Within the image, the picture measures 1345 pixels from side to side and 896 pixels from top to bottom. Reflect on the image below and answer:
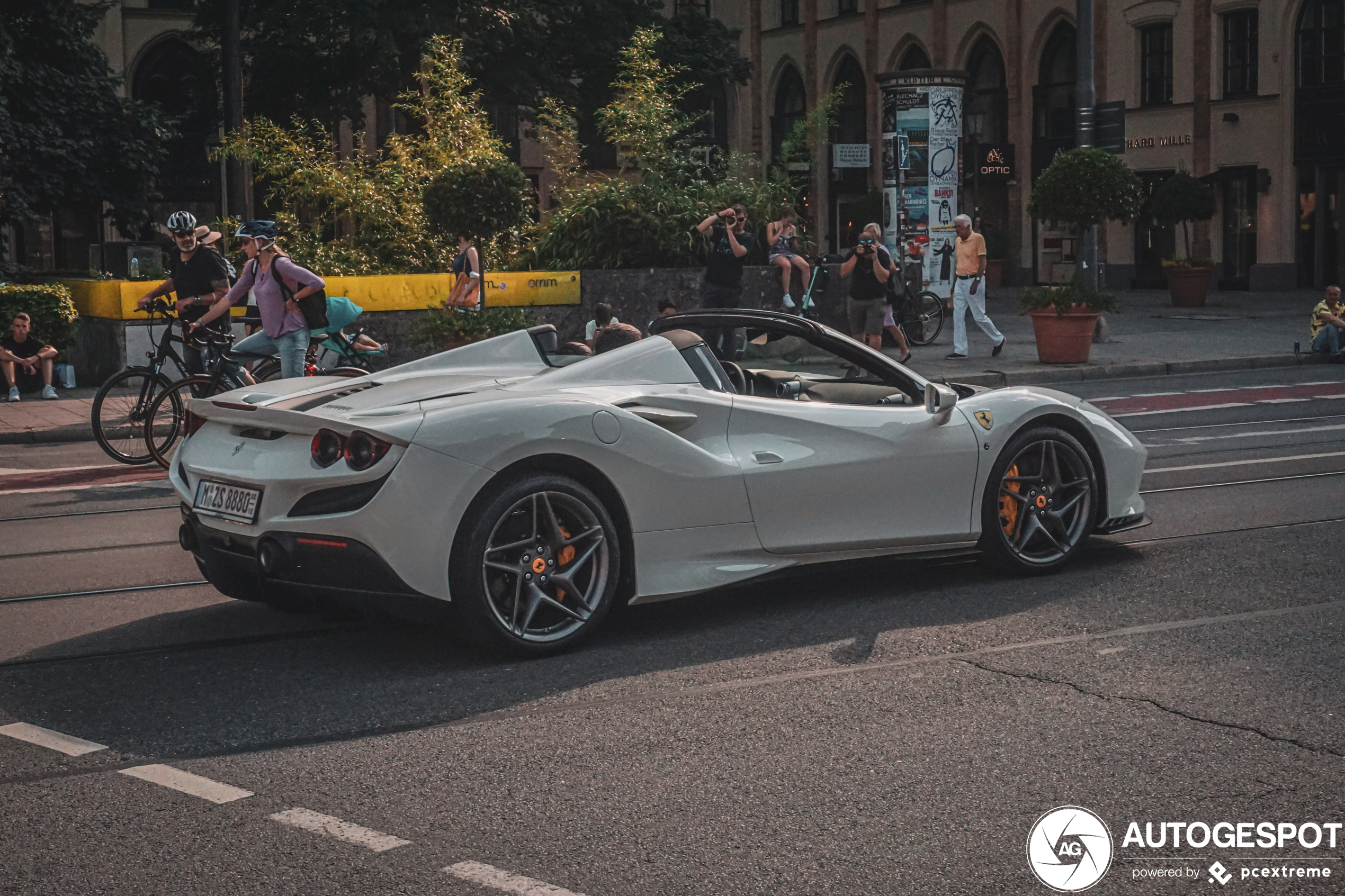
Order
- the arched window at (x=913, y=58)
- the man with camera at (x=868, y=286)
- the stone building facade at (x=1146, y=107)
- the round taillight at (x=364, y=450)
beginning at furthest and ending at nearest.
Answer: the arched window at (x=913, y=58), the stone building facade at (x=1146, y=107), the man with camera at (x=868, y=286), the round taillight at (x=364, y=450)

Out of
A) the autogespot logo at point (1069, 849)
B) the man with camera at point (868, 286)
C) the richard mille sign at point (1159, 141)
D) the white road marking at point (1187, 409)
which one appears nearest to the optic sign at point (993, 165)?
the richard mille sign at point (1159, 141)

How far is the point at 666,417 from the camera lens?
20.9 ft

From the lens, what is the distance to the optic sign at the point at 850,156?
1223 inches

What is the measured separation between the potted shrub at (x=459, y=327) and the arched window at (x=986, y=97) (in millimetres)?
34360

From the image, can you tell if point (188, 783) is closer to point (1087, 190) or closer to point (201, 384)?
point (201, 384)

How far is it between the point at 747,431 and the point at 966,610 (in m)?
1.14

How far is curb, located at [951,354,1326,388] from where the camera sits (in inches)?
743

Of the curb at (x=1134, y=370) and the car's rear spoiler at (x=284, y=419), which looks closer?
the car's rear spoiler at (x=284, y=419)

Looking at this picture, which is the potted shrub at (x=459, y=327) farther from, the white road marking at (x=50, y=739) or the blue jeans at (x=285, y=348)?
the white road marking at (x=50, y=739)

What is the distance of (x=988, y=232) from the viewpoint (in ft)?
152

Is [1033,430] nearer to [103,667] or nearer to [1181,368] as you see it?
[103,667]

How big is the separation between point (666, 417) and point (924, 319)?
17742 millimetres

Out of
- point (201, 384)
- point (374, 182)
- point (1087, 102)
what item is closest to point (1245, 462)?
point (201, 384)

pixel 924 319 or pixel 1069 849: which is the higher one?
pixel 924 319
